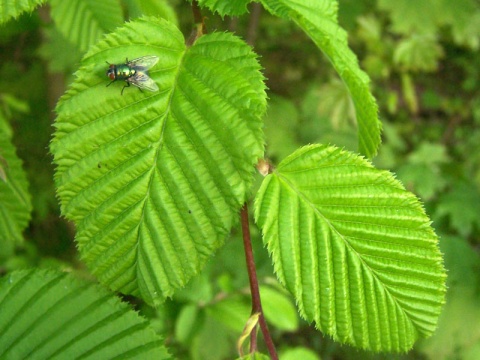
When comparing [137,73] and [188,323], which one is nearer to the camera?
[137,73]

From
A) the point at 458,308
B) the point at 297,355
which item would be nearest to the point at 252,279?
the point at 297,355

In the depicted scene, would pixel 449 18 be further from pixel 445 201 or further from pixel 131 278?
pixel 131 278

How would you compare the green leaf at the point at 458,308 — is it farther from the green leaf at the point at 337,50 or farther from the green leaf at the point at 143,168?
the green leaf at the point at 143,168

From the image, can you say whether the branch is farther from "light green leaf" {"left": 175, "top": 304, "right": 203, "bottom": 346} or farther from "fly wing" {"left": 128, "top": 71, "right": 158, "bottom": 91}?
"light green leaf" {"left": 175, "top": 304, "right": 203, "bottom": 346}

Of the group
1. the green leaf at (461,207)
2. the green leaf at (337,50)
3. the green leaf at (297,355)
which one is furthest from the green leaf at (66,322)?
the green leaf at (461,207)

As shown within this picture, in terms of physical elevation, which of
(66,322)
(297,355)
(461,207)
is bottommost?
(461,207)

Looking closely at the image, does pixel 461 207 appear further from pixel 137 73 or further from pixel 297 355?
pixel 137 73

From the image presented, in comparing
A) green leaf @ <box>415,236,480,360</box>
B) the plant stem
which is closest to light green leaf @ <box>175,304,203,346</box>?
the plant stem
